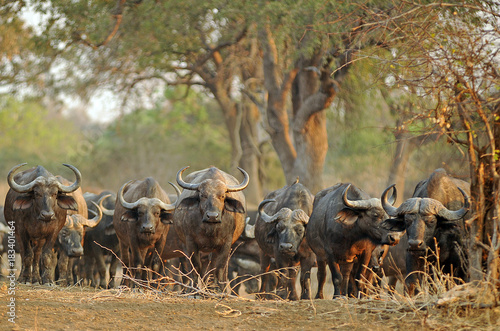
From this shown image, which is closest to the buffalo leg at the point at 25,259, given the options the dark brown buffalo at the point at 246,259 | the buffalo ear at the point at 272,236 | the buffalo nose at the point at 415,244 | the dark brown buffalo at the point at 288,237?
the dark brown buffalo at the point at 288,237

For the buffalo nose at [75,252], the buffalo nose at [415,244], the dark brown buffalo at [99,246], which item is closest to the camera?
the buffalo nose at [415,244]

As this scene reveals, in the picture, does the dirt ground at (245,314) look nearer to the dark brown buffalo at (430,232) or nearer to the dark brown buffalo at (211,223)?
the dark brown buffalo at (430,232)

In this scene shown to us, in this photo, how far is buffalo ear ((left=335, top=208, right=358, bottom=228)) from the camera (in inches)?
396

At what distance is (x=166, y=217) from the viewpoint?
1275 cm

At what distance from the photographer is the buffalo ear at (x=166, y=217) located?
1268cm

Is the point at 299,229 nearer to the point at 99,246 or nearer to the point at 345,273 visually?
the point at 345,273

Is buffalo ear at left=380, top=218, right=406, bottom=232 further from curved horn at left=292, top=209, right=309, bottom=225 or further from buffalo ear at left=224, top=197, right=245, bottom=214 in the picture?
buffalo ear at left=224, top=197, right=245, bottom=214

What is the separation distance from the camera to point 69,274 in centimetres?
1391

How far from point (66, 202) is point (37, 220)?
2.14 feet

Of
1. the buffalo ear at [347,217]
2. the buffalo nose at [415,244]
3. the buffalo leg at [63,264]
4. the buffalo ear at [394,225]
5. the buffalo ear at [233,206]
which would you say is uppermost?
the buffalo ear at [233,206]

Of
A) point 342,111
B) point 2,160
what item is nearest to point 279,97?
point 342,111

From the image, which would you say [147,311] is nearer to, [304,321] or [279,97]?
[304,321]

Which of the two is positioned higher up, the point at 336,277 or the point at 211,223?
the point at 211,223

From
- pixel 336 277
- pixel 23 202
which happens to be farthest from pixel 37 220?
pixel 336 277
